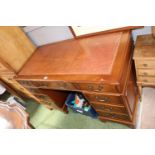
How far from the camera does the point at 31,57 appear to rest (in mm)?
2113

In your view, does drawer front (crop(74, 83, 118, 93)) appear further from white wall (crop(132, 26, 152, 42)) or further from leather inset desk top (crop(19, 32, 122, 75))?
white wall (crop(132, 26, 152, 42))

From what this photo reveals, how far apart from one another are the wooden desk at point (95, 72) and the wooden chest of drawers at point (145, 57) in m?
0.08

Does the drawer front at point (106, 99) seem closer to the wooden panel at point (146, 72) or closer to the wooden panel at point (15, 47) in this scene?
the wooden panel at point (146, 72)

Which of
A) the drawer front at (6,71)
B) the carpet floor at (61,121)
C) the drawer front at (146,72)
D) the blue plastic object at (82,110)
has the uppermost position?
the drawer front at (6,71)

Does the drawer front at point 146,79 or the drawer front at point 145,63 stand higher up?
the drawer front at point 145,63

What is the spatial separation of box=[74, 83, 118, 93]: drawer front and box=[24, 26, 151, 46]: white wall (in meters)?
0.69

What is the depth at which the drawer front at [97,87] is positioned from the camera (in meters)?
1.26

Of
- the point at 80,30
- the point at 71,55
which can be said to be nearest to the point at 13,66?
the point at 71,55

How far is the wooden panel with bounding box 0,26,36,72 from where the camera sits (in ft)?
6.16

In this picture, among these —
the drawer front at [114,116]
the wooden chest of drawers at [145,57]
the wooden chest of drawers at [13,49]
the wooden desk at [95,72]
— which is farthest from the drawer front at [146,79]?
the wooden chest of drawers at [13,49]

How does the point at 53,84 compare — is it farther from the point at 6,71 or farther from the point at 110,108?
the point at 6,71

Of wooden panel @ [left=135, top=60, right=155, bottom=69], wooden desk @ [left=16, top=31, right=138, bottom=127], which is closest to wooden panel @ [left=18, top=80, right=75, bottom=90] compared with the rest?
wooden desk @ [left=16, top=31, right=138, bottom=127]

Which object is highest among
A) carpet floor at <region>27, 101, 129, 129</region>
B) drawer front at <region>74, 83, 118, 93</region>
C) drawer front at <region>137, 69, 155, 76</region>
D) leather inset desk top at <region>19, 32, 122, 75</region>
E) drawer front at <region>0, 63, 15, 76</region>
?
drawer front at <region>0, 63, 15, 76</region>
